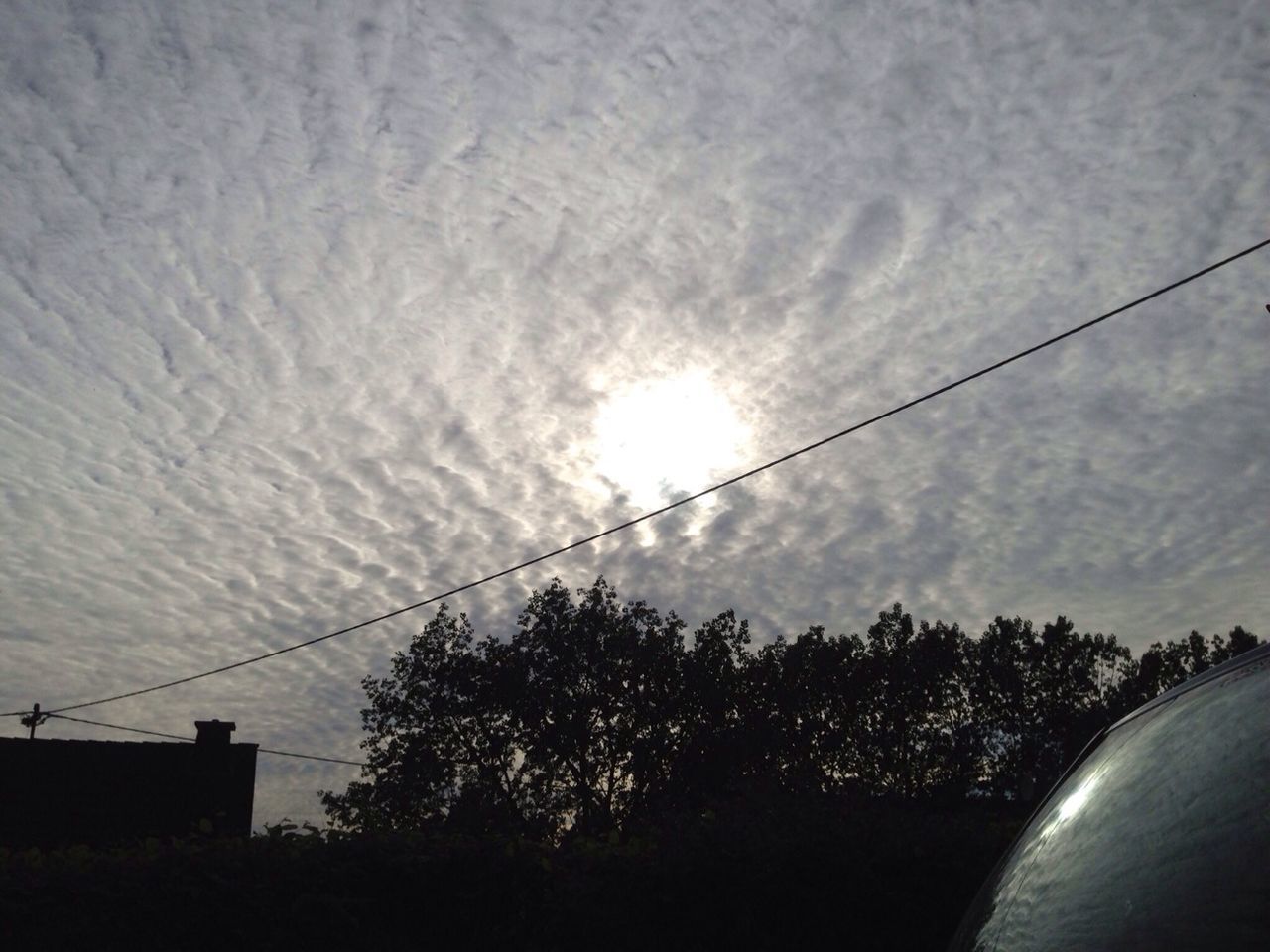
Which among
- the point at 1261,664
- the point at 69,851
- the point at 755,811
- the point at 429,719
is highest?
the point at 429,719

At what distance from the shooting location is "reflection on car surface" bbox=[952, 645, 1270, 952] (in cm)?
124

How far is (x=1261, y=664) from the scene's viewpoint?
1.65m

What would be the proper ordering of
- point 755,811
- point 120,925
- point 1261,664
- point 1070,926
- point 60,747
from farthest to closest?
point 60,747
point 755,811
point 120,925
point 1261,664
point 1070,926

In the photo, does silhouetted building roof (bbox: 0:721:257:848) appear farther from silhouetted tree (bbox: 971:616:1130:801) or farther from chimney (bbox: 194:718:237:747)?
silhouetted tree (bbox: 971:616:1130:801)

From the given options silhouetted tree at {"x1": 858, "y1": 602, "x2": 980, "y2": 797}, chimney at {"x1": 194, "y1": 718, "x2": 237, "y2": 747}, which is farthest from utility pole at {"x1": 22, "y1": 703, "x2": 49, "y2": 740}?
silhouetted tree at {"x1": 858, "y1": 602, "x2": 980, "y2": 797}

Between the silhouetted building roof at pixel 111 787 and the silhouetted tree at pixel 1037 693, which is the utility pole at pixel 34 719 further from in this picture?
the silhouetted tree at pixel 1037 693

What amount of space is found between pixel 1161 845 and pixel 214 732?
39.4m

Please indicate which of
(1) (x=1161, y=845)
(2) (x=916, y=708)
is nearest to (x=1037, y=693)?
(2) (x=916, y=708)

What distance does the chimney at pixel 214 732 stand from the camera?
3581 centimetres

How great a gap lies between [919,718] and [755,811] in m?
44.1

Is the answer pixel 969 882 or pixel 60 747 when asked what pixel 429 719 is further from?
pixel 969 882

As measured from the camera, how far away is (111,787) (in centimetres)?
3297

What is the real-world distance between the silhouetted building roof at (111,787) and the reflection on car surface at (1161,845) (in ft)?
110

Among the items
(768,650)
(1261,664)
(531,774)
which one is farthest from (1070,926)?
(768,650)
